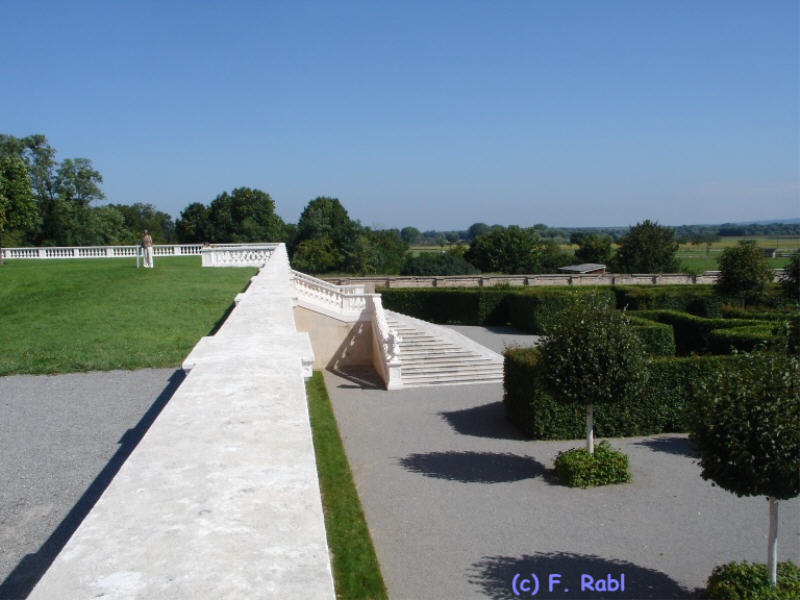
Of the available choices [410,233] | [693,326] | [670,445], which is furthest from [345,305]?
[410,233]

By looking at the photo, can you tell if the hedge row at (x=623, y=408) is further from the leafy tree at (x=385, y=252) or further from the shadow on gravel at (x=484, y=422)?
the leafy tree at (x=385, y=252)

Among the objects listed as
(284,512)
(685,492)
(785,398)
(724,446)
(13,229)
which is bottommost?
(685,492)

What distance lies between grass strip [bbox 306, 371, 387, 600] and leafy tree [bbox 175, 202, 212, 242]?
51256mm

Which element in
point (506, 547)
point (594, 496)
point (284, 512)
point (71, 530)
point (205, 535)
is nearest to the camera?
point (205, 535)

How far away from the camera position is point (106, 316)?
47.3 feet

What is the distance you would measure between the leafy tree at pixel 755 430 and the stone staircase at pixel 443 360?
44.9 ft

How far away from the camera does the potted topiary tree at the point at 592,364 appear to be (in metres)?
10.8

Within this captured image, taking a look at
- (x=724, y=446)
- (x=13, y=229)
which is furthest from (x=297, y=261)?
(x=724, y=446)

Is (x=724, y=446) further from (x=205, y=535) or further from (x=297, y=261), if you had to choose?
(x=297, y=261)

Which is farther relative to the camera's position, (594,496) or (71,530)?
(594,496)

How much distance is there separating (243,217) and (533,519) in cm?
5733

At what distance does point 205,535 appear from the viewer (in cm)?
273

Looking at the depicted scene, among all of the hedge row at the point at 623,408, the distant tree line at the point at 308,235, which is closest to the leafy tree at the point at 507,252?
the distant tree line at the point at 308,235

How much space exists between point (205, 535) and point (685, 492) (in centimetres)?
990
